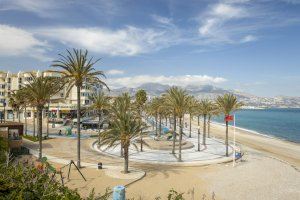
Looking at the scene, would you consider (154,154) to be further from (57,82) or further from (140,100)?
(140,100)

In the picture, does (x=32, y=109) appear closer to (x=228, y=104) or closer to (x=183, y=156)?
(x=183, y=156)

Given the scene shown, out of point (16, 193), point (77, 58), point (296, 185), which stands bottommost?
point (296, 185)

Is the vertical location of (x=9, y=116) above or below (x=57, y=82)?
below

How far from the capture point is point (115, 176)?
1463 inches

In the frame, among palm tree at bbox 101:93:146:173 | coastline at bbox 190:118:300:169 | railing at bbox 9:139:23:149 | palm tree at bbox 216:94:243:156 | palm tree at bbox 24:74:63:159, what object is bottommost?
coastline at bbox 190:118:300:169

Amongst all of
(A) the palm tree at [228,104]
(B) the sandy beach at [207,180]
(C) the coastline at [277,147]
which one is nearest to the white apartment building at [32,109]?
(C) the coastline at [277,147]

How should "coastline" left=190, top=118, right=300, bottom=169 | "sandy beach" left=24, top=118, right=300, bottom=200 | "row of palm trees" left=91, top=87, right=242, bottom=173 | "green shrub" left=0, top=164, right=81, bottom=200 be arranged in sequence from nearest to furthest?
"green shrub" left=0, top=164, right=81, bottom=200 → "sandy beach" left=24, top=118, right=300, bottom=200 → "row of palm trees" left=91, top=87, right=242, bottom=173 → "coastline" left=190, top=118, right=300, bottom=169

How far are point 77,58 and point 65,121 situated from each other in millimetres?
64012

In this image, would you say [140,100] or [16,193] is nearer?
[16,193]

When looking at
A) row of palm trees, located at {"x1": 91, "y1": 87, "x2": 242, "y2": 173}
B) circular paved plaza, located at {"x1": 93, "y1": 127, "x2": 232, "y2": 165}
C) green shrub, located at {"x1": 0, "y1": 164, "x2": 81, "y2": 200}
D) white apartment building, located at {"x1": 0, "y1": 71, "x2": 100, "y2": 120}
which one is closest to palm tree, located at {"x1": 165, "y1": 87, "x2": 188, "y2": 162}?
row of palm trees, located at {"x1": 91, "y1": 87, "x2": 242, "y2": 173}

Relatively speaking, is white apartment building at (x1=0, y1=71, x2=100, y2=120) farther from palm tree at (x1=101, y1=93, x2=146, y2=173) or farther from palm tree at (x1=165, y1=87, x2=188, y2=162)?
palm tree at (x1=101, y1=93, x2=146, y2=173)

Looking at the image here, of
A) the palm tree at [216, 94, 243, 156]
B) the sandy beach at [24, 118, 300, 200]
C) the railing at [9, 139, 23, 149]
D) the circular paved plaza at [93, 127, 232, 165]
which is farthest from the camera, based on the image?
the palm tree at [216, 94, 243, 156]

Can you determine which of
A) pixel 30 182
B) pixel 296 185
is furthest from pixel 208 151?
pixel 30 182

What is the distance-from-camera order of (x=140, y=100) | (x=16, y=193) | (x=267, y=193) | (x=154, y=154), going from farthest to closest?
(x=140, y=100) < (x=154, y=154) < (x=267, y=193) < (x=16, y=193)
